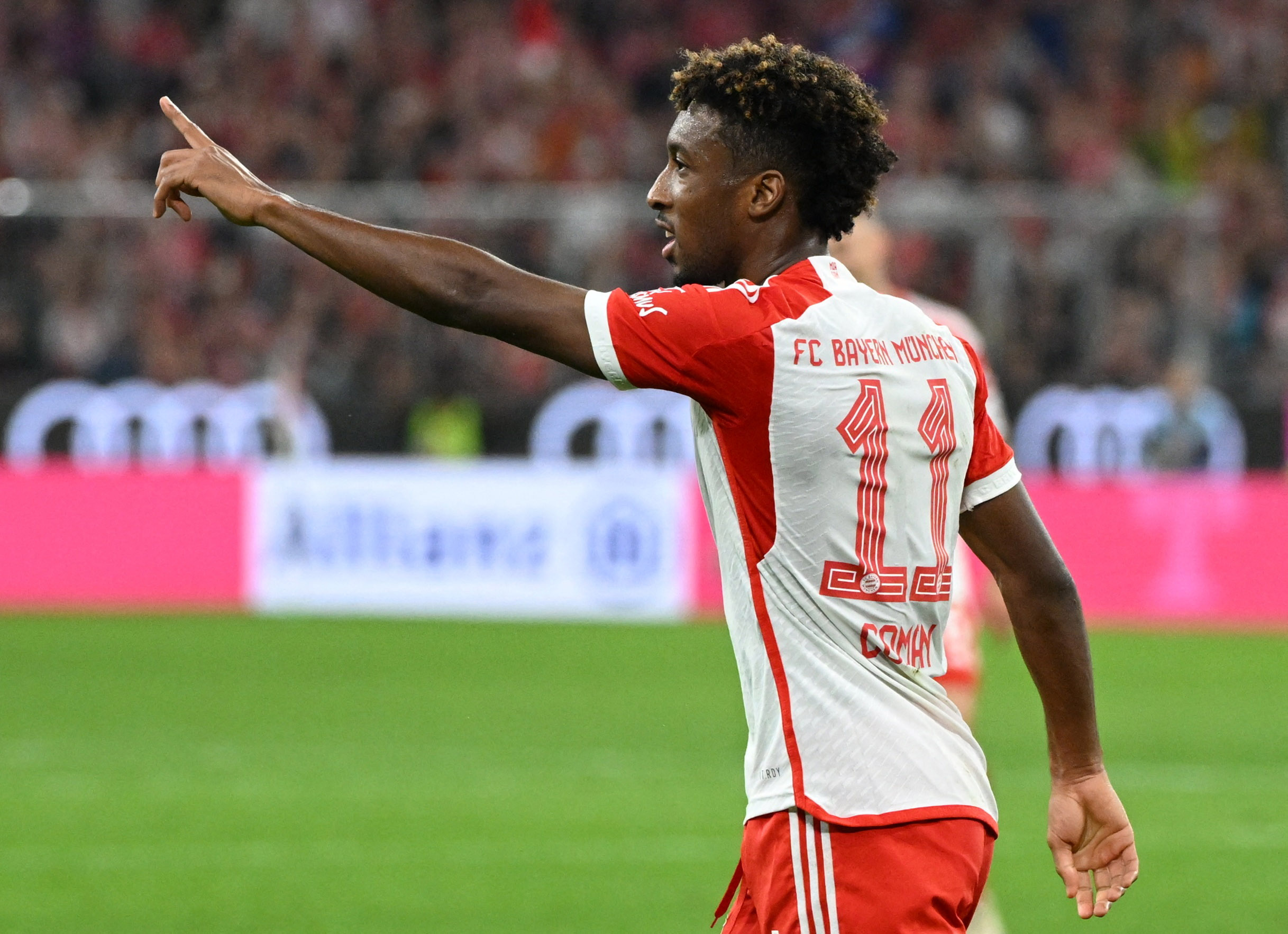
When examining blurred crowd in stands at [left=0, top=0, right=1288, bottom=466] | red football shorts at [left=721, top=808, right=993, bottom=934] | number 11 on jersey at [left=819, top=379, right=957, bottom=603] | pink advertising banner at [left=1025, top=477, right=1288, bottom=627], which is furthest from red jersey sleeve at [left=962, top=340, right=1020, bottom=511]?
blurred crowd in stands at [left=0, top=0, right=1288, bottom=466]

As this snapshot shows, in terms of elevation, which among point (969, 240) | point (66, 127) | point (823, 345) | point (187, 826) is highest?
point (66, 127)

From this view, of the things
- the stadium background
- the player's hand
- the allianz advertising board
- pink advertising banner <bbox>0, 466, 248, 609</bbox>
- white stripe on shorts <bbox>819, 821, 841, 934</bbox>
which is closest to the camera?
white stripe on shorts <bbox>819, 821, 841, 934</bbox>

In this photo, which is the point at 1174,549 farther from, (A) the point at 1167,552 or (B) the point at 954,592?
(B) the point at 954,592

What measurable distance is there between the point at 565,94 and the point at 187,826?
1322 centimetres

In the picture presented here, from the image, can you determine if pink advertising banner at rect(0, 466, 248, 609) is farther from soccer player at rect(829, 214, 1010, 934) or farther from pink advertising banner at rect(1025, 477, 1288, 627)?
soccer player at rect(829, 214, 1010, 934)

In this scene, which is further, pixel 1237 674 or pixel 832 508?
pixel 1237 674

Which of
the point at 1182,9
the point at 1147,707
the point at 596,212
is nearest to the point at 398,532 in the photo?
the point at 596,212

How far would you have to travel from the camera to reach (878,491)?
2908 mm

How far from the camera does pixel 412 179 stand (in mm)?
19312

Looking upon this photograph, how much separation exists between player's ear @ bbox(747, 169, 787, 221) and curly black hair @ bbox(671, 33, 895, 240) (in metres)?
0.01

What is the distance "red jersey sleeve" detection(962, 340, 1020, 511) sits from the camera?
309 cm

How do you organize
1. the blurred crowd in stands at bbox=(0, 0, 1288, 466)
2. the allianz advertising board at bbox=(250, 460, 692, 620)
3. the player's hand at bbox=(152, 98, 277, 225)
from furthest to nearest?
1. the blurred crowd in stands at bbox=(0, 0, 1288, 466)
2. the allianz advertising board at bbox=(250, 460, 692, 620)
3. the player's hand at bbox=(152, 98, 277, 225)

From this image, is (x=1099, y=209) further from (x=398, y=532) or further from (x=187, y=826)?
(x=187, y=826)

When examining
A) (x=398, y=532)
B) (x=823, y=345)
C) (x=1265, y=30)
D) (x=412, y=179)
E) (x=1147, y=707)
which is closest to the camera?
(x=823, y=345)
